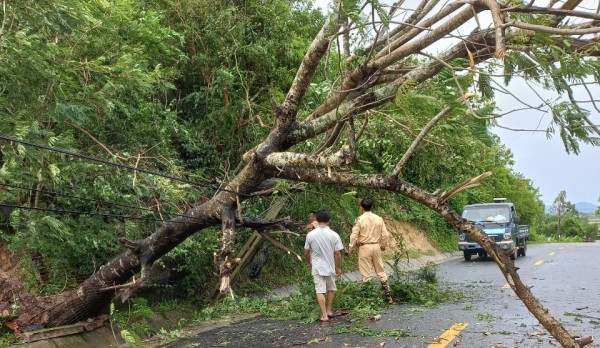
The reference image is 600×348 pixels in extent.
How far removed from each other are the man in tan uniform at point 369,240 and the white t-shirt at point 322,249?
98 cm

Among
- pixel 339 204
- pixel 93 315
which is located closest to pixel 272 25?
pixel 339 204

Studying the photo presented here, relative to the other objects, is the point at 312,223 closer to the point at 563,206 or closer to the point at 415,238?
the point at 415,238

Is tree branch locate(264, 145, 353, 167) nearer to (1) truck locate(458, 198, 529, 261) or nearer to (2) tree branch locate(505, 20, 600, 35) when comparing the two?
(2) tree branch locate(505, 20, 600, 35)

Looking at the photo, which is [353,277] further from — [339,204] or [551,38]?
[551,38]

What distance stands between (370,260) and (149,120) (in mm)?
4916

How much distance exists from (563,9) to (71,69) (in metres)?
6.16

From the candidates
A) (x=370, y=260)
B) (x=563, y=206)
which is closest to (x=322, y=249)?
(x=370, y=260)

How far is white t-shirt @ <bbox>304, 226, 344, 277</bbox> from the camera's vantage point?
26.4ft

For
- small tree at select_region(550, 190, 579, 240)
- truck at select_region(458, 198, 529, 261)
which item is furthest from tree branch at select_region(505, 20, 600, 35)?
small tree at select_region(550, 190, 579, 240)

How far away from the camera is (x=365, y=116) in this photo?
6.25 meters

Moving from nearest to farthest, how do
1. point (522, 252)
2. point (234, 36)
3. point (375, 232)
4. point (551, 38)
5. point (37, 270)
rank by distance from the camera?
point (551, 38) → point (37, 270) → point (375, 232) → point (234, 36) → point (522, 252)

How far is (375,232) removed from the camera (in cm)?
913

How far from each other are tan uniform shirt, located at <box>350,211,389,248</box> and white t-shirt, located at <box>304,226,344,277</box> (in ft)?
3.21

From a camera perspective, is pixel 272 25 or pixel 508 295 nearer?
pixel 508 295
